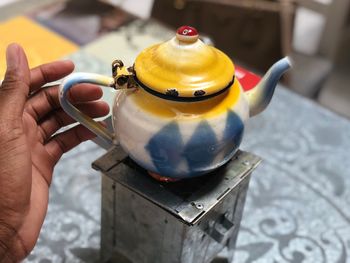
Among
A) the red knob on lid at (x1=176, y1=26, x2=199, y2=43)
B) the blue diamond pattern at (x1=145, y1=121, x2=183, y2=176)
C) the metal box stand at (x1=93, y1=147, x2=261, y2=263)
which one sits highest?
the red knob on lid at (x1=176, y1=26, x2=199, y2=43)

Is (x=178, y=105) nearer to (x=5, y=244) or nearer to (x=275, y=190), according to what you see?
(x=5, y=244)

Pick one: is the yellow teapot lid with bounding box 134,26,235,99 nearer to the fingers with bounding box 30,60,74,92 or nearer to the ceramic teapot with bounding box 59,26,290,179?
the ceramic teapot with bounding box 59,26,290,179

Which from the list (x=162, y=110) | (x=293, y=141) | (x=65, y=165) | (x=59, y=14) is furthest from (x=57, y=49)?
(x=162, y=110)

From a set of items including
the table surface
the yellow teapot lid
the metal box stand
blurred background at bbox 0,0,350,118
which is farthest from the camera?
blurred background at bbox 0,0,350,118

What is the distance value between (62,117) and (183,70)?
31 centimetres

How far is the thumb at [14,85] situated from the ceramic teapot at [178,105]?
66 mm

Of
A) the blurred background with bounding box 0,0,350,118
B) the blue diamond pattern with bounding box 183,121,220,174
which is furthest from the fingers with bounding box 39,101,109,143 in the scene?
the blurred background with bounding box 0,0,350,118

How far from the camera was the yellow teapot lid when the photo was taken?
683 mm

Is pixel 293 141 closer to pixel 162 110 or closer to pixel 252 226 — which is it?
pixel 252 226

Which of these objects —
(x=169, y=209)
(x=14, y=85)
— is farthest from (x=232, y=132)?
(x=14, y=85)

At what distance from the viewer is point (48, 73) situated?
0.88 metres

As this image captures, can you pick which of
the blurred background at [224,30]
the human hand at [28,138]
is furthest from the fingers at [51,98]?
the blurred background at [224,30]

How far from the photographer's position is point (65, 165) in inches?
47.5

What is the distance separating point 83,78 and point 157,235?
11.6 inches
